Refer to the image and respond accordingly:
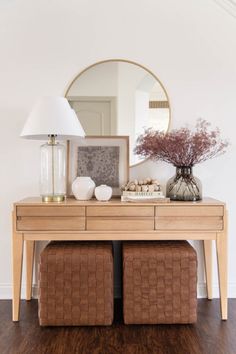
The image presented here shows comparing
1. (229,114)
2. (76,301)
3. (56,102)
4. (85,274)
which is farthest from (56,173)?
(229,114)

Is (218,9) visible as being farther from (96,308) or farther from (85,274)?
(96,308)

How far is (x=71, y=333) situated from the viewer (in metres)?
1.91

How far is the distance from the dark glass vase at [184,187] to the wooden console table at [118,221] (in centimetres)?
15

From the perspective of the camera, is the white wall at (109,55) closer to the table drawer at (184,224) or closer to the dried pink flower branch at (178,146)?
the dried pink flower branch at (178,146)

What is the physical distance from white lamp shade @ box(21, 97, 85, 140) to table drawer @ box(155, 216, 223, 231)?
815mm

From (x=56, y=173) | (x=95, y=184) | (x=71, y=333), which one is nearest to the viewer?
(x=71, y=333)

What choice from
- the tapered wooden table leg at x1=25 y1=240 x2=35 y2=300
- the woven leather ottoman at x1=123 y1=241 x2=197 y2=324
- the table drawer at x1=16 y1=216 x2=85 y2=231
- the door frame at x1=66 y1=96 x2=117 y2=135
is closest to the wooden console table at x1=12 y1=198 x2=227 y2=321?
the table drawer at x1=16 y1=216 x2=85 y2=231

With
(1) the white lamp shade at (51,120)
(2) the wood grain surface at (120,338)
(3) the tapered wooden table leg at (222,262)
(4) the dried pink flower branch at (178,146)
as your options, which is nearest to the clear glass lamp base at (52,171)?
(1) the white lamp shade at (51,120)

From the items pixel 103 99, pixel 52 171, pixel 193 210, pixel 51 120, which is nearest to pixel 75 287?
pixel 52 171

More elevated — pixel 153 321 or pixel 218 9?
pixel 218 9

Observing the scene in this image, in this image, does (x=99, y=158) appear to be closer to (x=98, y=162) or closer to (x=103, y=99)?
(x=98, y=162)

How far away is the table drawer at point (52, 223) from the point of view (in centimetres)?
198

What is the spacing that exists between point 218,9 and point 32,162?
187 cm

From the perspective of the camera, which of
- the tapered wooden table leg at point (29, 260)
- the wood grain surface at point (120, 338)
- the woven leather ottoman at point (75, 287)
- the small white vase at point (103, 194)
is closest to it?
the wood grain surface at point (120, 338)
